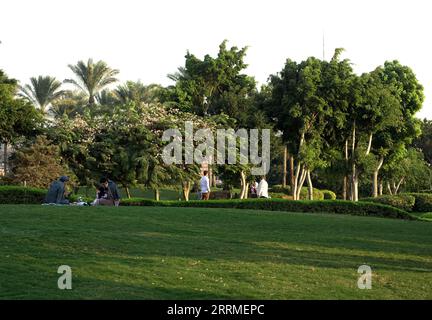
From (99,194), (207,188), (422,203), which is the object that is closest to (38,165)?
(207,188)

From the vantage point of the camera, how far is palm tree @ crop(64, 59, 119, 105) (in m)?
59.9

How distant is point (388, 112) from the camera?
41.8m

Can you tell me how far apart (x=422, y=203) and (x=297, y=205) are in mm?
20431

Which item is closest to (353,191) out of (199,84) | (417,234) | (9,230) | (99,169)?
(199,84)

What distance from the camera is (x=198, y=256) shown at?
13.5 m

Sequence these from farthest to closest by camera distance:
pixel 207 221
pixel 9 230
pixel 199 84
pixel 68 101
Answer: pixel 68 101, pixel 199 84, pixel 207 221, pixel 9 230

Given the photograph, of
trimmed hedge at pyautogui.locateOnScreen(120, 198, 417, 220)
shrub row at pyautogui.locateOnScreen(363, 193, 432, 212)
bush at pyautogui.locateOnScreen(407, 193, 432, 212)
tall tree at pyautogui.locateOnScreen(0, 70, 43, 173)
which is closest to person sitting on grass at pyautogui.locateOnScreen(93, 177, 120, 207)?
trimmed hedge at pyautogui.locateOnScreen(120, 198, 417, 220)

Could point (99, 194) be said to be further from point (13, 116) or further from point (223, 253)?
point (13, 116)

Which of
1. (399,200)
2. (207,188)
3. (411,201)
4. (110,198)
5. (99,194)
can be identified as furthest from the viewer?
(411,201)

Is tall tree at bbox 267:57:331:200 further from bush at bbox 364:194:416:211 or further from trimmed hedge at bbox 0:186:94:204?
trimmed hedge at bbox 0:186:94:204

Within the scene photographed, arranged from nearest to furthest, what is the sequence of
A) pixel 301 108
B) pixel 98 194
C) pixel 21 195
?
pixel 98 194 → pixel 21 195 → pixel 301 108

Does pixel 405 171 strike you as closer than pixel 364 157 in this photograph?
No

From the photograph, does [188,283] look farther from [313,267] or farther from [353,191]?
[353,191]

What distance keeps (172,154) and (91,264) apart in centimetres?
2735
